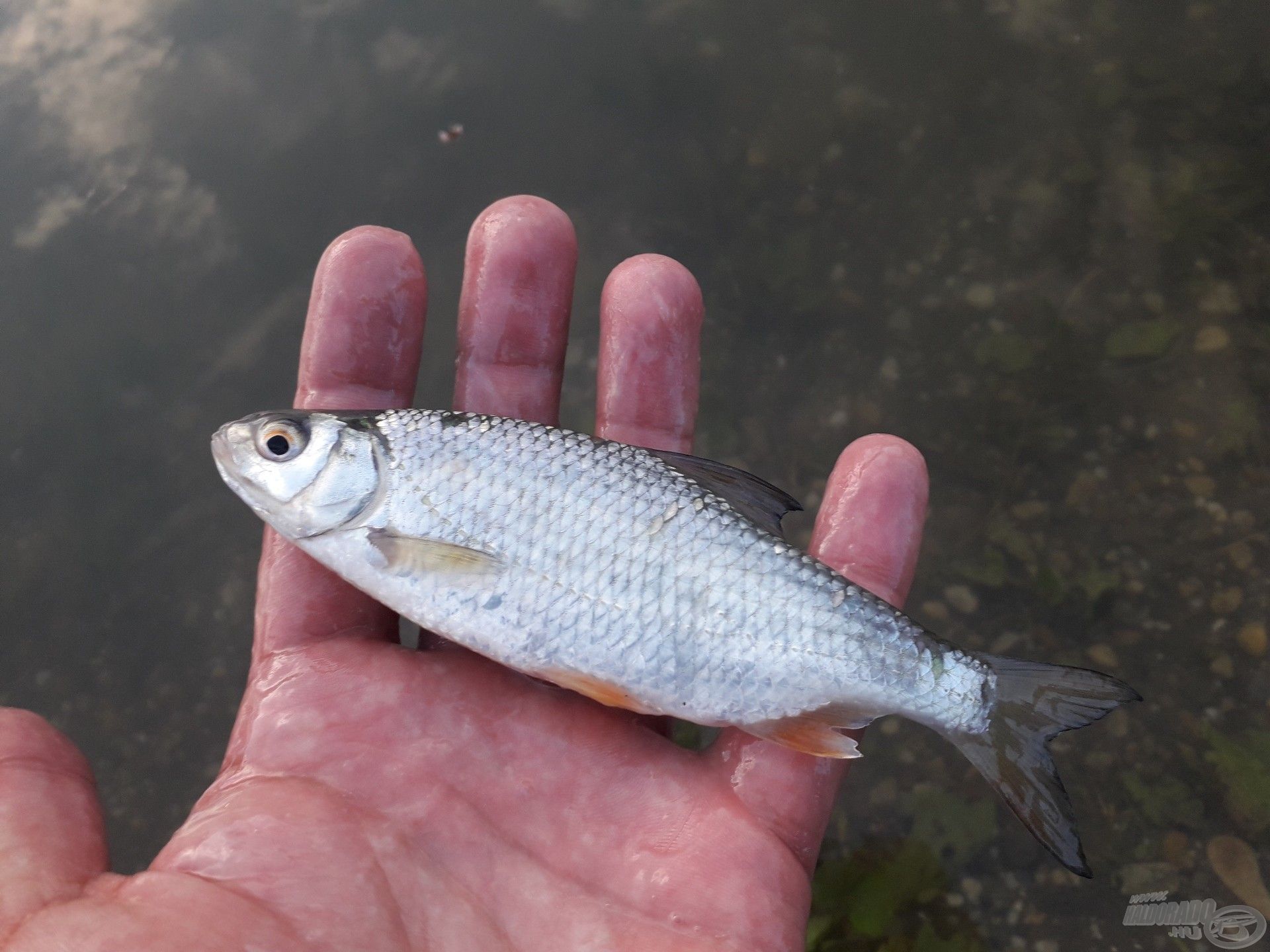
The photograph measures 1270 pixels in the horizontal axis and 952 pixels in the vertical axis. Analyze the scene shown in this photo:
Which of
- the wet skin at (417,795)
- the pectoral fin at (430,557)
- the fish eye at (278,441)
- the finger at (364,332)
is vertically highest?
the finger at (364,332)

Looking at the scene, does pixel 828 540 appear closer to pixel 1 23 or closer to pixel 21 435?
pixel 21 435

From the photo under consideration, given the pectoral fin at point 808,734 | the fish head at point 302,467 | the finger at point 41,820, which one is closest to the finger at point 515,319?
the fish head at point 302,467

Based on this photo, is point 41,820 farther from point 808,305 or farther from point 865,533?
point 808,305

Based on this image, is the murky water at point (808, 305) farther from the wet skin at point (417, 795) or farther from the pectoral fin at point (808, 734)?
the pectoral fin at point (808, 734)

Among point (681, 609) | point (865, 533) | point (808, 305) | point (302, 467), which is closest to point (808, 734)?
point (681, 609)

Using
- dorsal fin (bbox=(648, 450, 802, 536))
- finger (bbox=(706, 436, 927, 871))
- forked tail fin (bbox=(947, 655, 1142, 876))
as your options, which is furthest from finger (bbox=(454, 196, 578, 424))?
forked tail fin (bbox=(947, 655, 1142, 876))

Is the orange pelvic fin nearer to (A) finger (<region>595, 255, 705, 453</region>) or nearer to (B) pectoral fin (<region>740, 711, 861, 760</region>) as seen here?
(B) pectoral fin (<region>740, 711, 861, 760</region>)

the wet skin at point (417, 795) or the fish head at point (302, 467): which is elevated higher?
the fish head at point (302, 467)
